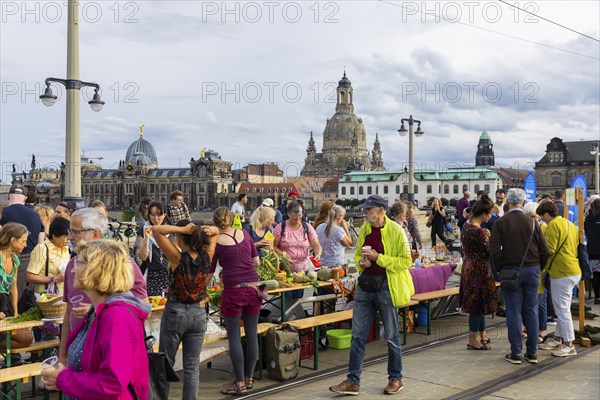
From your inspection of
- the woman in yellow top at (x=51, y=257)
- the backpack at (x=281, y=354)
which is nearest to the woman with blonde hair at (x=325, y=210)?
the backpack at (x=281, y=354)

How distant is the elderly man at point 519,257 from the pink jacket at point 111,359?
5.28 meters

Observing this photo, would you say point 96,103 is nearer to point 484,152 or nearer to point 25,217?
point 25,217

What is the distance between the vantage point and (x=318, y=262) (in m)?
9.73

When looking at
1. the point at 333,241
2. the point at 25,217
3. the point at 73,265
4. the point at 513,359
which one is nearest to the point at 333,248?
the point at 333,241

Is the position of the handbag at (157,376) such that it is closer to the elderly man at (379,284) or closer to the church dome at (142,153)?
the elderly man at (379,284)

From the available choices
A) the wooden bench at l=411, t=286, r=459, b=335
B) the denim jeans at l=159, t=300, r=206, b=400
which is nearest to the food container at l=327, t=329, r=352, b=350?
the wooden bench at l=411, t=286, r=459, b=335

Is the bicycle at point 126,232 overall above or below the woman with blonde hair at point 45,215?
below

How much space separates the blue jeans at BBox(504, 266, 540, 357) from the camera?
7.39 metres

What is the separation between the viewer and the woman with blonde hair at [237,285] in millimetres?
6051

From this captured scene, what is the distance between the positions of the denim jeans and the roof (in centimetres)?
11952

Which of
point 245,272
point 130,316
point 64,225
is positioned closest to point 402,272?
point 245,272

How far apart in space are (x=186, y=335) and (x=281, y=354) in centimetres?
169

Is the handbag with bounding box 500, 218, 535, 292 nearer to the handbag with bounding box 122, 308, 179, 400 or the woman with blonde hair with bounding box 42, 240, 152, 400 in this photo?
the handbag with bounding box 122, 308, 179, 400

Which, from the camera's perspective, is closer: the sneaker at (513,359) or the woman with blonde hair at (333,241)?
the sneaker at (513,359)
